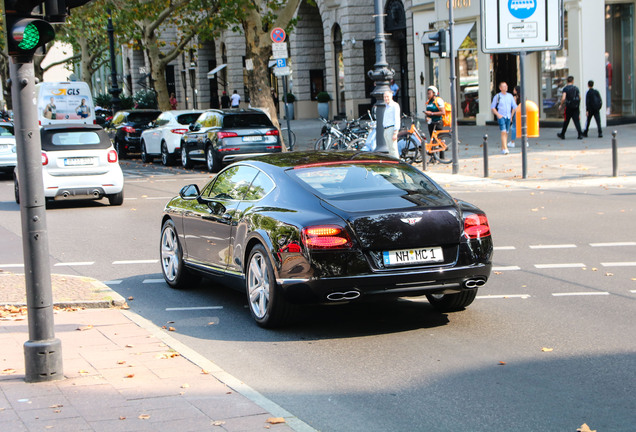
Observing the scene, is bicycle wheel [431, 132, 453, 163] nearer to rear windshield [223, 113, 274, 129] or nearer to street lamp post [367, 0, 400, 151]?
street lamp post [367, 0, 400, 151]

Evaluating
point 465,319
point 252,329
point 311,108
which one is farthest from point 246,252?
point 311,108

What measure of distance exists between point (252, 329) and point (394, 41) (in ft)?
123

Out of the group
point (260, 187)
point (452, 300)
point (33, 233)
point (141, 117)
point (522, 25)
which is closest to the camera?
point (33, 233)

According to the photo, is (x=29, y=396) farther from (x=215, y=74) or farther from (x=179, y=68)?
(x=179, y=68)

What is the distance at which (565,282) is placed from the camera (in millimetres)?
9414

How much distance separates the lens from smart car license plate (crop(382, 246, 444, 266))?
733 cm

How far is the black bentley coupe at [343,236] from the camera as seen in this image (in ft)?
23.9

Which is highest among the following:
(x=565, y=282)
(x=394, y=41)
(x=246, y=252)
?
(x=394, y=41)

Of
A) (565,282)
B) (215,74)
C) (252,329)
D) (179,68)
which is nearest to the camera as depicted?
(252,329)

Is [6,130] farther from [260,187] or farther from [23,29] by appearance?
[23,29]

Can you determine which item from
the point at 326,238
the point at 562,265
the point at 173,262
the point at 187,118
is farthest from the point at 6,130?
the point at 326,238

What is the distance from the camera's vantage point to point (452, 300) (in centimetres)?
827

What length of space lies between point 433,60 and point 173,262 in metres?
30.5

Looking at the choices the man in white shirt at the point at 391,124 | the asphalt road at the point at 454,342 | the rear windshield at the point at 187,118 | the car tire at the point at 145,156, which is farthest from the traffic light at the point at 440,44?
the car tire at the point at 145,156
